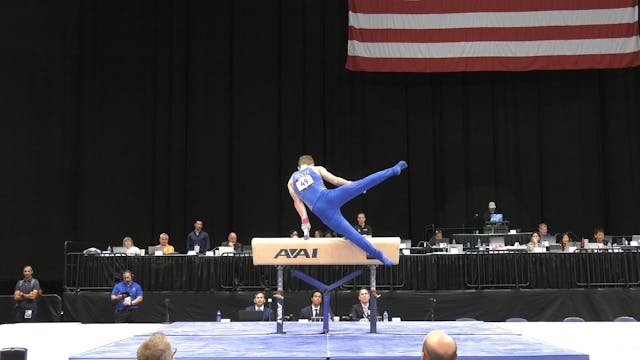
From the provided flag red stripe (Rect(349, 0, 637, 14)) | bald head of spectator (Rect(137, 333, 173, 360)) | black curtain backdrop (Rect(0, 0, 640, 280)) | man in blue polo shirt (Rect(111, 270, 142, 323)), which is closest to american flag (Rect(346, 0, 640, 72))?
flag red stripe (Rect(349, 0, 637, 14))

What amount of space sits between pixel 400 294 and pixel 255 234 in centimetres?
634

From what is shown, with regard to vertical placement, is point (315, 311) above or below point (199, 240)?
below

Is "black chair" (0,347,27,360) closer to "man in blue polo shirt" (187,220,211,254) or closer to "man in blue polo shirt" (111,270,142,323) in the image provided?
"man in blue polo shirt" (111,270,142,323)

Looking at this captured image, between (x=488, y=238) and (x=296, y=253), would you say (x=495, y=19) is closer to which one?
(x=488, y=238)

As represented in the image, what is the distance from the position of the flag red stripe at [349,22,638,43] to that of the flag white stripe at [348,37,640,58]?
0.10 m

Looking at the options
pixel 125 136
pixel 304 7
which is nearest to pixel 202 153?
pixel 125 136

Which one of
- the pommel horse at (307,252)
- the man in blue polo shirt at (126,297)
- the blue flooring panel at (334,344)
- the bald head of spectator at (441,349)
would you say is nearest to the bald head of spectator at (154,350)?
the bald head of spectator at (441,349)

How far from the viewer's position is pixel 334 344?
20.1ft

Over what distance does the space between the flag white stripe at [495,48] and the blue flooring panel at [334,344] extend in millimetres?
10429

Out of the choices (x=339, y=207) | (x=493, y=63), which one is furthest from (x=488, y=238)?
(x=339, y=207)

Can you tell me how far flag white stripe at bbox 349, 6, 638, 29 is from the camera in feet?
55.7

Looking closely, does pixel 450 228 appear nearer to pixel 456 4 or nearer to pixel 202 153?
pixel 456 4

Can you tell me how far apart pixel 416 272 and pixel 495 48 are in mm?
7003

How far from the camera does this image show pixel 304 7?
19078mm
